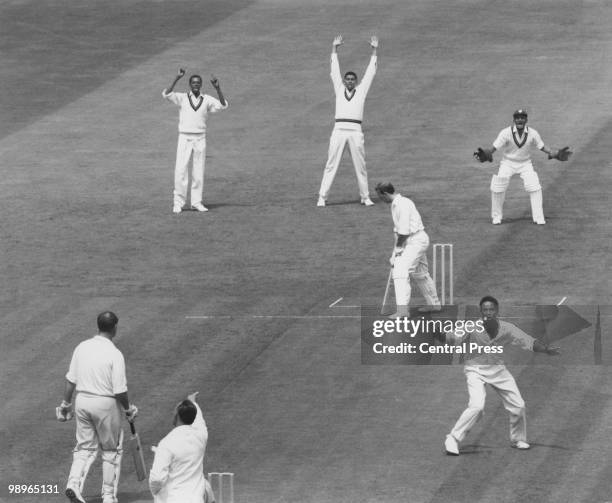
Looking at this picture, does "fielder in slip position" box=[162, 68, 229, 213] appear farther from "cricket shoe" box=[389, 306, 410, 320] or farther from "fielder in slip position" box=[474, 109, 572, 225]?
"cricket shoe" box=[389, 306, 410, 320]

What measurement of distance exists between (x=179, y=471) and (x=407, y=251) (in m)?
9.43

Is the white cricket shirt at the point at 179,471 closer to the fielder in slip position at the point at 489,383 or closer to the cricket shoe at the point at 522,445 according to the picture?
the fielder in slip position at the point at 489,383

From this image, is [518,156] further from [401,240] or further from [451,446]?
[451,446]

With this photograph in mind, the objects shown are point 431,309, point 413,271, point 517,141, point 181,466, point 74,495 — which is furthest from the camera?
point 517,141

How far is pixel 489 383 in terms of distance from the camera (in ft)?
66.5

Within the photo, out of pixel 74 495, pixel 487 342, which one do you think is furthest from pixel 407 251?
pixel 74 495

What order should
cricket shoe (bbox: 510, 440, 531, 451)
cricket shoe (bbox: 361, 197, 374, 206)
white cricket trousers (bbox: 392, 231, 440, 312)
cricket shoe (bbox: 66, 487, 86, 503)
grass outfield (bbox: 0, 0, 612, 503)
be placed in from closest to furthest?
cricket shoe (bbox: 66, 487, 86, 503)
cricket shoe (bbox: 510, 440, 531, 451)
grass outfield (bbox: 0, 0, 612, 503)
white cricket trousers (bbox: 392, 231, 440, 312)
cricket shoe (bbox: 361, 197, 374, 206)

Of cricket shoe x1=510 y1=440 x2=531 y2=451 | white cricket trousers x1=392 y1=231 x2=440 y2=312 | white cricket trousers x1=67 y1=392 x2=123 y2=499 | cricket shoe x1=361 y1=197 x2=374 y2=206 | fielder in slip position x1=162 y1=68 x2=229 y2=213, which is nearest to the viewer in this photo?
white cricket trousers x1=67 y1=392 x2=123 y2=499

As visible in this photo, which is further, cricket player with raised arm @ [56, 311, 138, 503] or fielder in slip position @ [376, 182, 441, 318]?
fielder in slip position @ [376, 182, 441, 318]

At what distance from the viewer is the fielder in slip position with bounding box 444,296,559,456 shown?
20.1 m

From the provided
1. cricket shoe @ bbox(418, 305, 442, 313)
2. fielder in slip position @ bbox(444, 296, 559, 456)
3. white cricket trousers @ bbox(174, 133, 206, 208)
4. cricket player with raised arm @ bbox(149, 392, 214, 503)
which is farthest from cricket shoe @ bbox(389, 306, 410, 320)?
white cricket trousers @ bbox(174, 133, 206, 208)

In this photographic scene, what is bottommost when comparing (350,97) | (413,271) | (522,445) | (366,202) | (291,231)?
(522,445)

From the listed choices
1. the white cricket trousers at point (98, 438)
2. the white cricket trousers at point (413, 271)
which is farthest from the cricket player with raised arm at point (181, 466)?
the white cricket trousers at point (413, 271)

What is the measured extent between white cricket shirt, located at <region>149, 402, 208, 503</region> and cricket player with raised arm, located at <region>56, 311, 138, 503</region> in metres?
2.47
